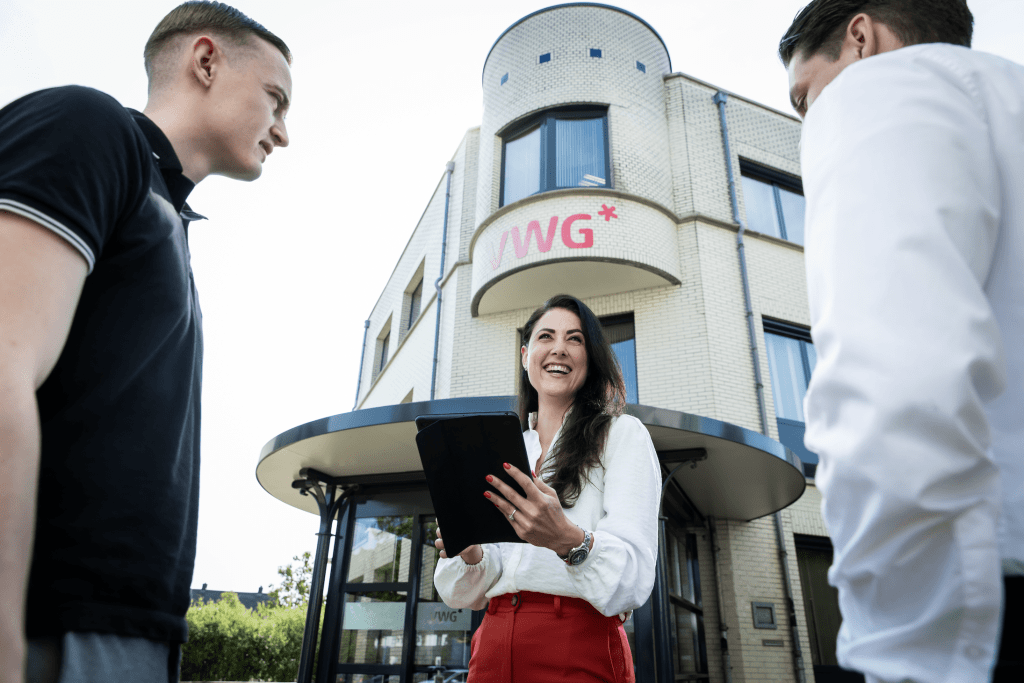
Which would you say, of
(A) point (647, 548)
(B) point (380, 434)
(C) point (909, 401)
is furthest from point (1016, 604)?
(B) point (380, 434)

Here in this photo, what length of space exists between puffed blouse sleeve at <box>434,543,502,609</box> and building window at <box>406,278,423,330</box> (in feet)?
42.4

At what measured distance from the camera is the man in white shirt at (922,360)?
0.69m

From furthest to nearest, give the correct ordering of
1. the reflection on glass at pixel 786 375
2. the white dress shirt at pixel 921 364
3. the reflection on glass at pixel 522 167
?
the reflection on glass at pixel 522 167
the reflection on glass at pixel 786 375
the white dress shirt at pixel 921 364

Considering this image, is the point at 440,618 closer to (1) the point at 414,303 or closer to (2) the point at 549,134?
(2) the point at 549,134

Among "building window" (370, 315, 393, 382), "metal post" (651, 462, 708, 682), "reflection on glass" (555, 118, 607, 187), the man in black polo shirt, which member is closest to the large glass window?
"metal post" (651, 462, 708, 682)

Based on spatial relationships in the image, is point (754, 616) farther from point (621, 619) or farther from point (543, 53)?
point (543, 53)

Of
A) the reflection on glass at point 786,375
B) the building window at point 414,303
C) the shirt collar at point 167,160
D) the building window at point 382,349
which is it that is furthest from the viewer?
the building window at point 382,349

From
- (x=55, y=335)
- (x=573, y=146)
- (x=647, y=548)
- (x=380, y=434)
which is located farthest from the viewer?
(x=573, y=146)

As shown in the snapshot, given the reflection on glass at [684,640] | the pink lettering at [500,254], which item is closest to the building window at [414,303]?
the pink lettering at [500,254]

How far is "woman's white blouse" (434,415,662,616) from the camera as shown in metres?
1.66

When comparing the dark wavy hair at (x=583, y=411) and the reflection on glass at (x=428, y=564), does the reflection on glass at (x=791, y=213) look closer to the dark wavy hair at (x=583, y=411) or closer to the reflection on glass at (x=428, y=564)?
the reflection on glass at (x=428, y=564)

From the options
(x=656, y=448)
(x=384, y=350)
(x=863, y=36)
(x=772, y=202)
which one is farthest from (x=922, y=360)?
(x=384, y=350)

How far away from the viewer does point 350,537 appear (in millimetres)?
8500

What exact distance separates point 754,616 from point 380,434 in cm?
575
